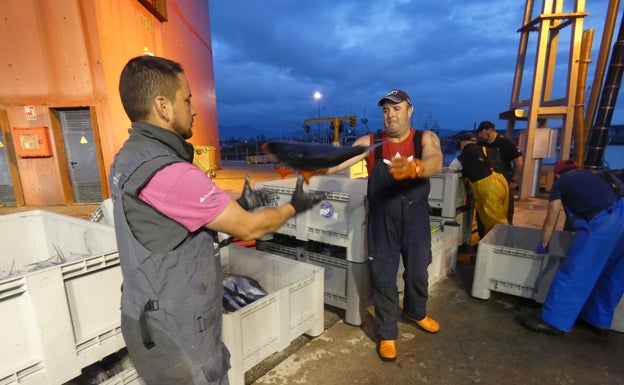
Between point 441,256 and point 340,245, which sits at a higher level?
point 340,245

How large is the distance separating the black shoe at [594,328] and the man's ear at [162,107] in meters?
3.62

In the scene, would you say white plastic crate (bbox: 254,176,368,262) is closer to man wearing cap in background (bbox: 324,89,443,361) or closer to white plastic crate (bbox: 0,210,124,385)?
man wearing cap in background (bbox: 324,89,443,361)

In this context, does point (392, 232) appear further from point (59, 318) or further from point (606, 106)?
point (606, 106)

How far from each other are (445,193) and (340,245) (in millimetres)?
1921

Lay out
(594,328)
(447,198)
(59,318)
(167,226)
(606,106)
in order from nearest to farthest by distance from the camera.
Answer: (167,226) → (59,318) → (594,328) → (447,198) → (606,106)

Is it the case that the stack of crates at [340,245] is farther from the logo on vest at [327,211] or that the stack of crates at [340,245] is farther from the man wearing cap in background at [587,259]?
the man wearing cap in background at [587,259]

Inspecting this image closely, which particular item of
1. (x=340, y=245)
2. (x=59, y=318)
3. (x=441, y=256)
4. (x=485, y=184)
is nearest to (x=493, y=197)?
(x=485, y=184)

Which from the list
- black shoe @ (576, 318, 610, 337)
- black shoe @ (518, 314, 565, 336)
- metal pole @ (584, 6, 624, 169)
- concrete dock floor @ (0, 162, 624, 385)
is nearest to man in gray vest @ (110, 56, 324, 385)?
concrete dock floor @ (0, 162, 624, 385)

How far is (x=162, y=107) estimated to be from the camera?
116 centimetres

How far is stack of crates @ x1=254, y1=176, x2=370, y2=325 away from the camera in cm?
271

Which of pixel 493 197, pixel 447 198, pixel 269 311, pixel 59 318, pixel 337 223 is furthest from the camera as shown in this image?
pixel 493 197

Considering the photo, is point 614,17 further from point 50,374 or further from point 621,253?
point 50,374

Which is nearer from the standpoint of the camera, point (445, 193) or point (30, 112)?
point (445, 193)

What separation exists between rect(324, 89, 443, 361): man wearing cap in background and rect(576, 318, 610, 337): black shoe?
62.0 inches
